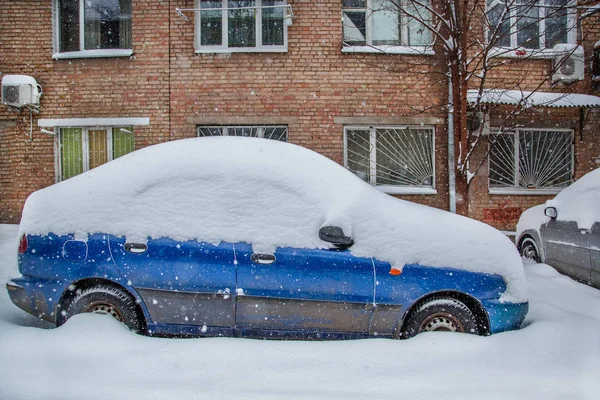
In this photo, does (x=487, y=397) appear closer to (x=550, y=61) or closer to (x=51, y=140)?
(x=550, y=61)

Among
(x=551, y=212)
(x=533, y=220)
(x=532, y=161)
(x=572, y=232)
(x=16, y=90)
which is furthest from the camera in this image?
(x=532, y=161)

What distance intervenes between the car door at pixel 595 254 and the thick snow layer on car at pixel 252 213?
200 cm

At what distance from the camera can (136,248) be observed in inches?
126

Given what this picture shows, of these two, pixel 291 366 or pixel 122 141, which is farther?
pixel 122 141

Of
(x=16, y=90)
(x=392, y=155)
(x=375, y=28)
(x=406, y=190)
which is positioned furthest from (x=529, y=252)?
(x=16, y=90)

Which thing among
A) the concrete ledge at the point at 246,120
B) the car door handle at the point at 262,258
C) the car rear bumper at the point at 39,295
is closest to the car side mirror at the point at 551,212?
the car door handle at the point at 262,258

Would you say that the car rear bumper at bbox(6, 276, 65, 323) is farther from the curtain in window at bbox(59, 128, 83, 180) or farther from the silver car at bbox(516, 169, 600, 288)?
the curtain in window at bbox(59, 128, 83, 180)

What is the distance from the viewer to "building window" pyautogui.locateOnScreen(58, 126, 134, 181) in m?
8.71

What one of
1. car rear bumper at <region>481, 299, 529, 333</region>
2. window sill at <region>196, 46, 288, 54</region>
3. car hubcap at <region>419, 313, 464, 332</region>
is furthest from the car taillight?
window sill at <region>196, 46, 288, 54</region>

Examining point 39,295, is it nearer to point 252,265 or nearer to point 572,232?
point 252,265

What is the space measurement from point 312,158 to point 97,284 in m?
2.11

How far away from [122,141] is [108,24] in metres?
2.59

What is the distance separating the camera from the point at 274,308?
10.3 ft

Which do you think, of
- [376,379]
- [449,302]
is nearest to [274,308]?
[376,379]
